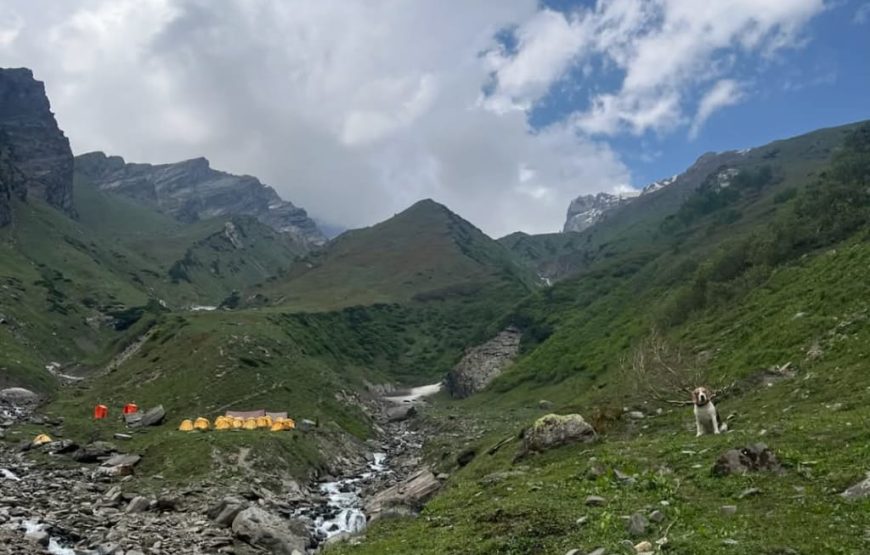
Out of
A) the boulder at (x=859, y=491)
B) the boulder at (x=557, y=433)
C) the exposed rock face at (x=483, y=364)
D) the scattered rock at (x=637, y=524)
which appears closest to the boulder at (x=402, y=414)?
the exposed rock face at (x=483, y=364)

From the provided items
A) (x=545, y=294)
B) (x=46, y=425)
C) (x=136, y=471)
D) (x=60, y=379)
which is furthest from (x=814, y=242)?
(x=60, y=379)

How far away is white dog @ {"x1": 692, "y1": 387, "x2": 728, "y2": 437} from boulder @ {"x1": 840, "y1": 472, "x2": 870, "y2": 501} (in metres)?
11.1

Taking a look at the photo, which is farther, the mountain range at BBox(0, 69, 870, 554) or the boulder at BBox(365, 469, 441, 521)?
the boulder at BBox(365, 469, 441, 521)

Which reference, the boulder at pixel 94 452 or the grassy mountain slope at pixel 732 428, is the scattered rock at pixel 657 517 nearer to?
the grassy mountain slope at pixel 732 428

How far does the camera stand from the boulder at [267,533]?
121ft

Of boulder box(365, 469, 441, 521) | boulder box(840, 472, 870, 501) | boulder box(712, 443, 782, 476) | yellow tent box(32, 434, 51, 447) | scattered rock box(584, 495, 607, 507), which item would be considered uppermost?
yellow tent box(32, 434, 51, 447)

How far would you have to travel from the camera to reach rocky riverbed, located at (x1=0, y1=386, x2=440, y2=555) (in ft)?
115

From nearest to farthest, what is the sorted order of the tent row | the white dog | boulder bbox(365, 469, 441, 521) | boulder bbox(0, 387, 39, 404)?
the white dog < boulder bbox(365, 469, 441, 521) < the tent row < boulder bbox(0, 387, 39, 404)

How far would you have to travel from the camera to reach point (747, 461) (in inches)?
864

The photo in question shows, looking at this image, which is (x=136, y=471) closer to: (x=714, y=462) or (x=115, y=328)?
(x=714, y=462)

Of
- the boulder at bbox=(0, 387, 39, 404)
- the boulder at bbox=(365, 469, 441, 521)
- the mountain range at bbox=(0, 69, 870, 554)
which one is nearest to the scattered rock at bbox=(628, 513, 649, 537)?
the mountain range at bbox=(0, 69, 870, 554)

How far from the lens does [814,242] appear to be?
253ft

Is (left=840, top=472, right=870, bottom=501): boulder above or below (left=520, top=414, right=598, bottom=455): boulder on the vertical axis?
below

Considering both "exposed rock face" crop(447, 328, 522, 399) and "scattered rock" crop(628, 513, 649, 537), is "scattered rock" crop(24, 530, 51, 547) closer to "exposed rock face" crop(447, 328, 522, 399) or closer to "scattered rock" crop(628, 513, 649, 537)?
"scattered rock" crop(628, 513, 649, 537)
